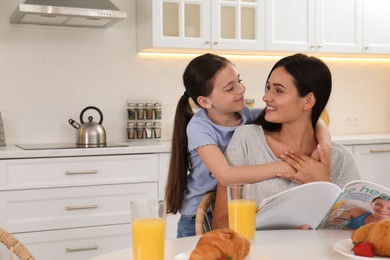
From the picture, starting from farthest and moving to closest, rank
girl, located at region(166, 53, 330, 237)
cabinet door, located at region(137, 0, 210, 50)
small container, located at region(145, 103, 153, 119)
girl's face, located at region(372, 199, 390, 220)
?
small container, located at region(145, 103, 153, 119)
cabinet door, located at region(137, 0, 210, 50)
girl, located at region(166, 53, 330, 237)
girl's face, located at region(372, 199, 390, 220)

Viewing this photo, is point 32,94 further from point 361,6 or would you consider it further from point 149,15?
point 361,6

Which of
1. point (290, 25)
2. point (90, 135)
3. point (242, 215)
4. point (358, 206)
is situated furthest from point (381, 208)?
point (290, 25)

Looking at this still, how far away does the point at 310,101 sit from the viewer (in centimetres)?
204

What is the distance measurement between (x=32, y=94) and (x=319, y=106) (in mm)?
2361

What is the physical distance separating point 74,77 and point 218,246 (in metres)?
3.04

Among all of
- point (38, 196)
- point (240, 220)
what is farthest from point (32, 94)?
point (240, 220)

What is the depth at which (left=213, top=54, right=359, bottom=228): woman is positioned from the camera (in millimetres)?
2004

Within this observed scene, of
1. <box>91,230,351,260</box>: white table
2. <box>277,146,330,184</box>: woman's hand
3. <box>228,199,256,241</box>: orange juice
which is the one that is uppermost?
<box>277,146,330,184</box>: woman's hand

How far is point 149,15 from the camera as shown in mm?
3863

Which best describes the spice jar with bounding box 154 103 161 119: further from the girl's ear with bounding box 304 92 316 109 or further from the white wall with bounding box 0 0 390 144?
the girl's ear with bounding box 304 92 316 109

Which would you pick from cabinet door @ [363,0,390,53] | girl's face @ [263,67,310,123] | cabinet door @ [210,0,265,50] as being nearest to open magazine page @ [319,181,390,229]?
girl's face @ [263,67,310,123]

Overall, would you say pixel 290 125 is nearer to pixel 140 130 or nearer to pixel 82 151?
pixel 82 151

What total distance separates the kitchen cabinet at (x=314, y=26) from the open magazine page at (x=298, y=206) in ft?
8.45

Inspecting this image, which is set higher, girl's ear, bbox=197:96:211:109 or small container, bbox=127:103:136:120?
girl's ear, bbox=197:96:211:109
